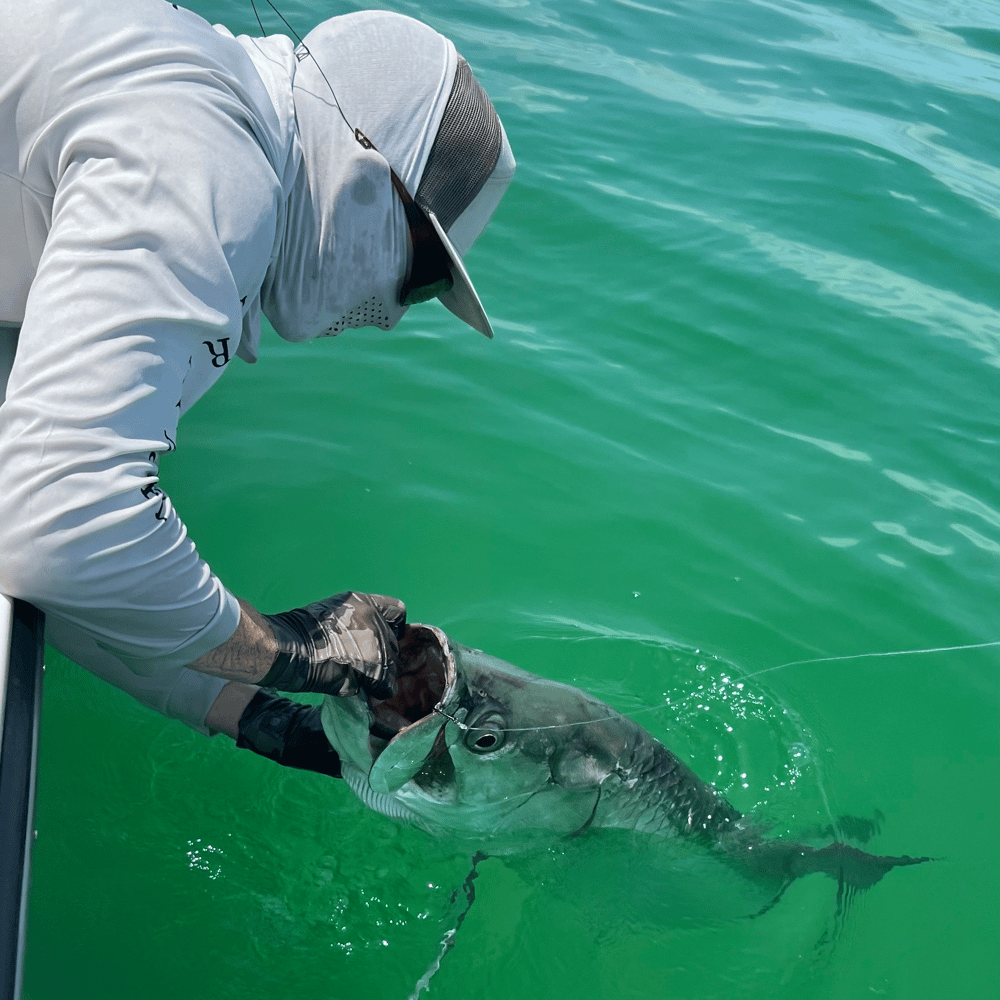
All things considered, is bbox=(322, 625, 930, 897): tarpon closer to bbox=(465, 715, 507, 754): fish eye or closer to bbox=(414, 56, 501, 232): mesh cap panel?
bbox=(465, 715, 507, 754): fish eye

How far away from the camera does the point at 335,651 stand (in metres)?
2.24

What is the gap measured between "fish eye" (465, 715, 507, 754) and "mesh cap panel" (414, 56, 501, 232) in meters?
1.26

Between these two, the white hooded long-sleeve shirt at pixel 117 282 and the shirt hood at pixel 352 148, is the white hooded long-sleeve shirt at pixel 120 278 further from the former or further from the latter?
the shirt hood at pixel 352 148

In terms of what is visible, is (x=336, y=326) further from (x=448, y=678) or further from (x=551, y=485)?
(x=551, y=485)

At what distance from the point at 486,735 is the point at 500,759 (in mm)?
120

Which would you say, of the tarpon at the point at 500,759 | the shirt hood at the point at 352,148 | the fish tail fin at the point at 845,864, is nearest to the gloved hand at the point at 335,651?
the tarpon at the point at 500,759

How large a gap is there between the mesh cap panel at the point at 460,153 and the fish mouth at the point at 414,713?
1.06 m

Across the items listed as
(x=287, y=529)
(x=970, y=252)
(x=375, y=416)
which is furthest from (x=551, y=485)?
(x=970, y=252)

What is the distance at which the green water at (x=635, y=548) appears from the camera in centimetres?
312

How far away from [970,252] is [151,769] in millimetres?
6469

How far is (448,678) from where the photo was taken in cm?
233

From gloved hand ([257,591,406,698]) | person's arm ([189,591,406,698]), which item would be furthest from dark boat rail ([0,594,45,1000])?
gloved hand ([257,591,406,698])

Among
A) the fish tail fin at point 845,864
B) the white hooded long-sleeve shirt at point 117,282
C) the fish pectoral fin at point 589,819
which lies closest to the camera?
the white hooded long-sleeve shirt at point 117,282

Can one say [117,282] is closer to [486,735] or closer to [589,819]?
[486,735]
